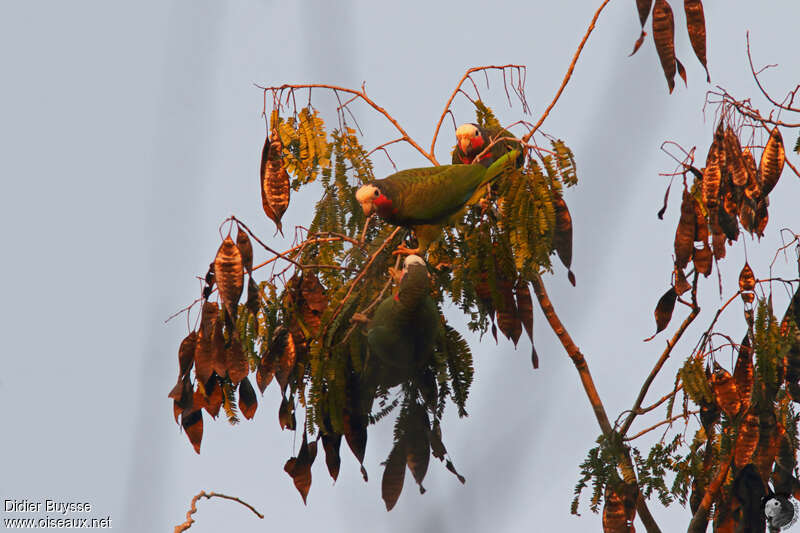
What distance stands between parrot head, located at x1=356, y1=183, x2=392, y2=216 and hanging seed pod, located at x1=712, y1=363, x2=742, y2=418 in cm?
141

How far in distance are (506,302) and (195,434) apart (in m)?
1.25

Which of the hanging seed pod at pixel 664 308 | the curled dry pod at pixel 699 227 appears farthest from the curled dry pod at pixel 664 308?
the curled dry pod at pixel 699 227

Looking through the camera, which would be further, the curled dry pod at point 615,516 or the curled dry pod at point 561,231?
the curled dry pod at point 615,516

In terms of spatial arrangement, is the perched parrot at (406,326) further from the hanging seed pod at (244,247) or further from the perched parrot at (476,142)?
the perched parrot at (476,142)

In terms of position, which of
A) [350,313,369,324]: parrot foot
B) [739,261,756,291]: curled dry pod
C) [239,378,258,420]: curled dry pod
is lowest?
[239,378,258,420]: curled dry pod

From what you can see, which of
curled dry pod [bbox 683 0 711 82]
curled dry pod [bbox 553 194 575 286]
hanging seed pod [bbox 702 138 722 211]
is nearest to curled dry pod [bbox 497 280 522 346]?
curled dry pod [bbox 553 194 575 286]

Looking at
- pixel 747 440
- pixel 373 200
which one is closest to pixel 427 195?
pixel 373 200

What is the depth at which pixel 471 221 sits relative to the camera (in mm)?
3395

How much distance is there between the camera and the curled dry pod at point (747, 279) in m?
3.34

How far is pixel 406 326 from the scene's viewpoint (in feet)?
8.91

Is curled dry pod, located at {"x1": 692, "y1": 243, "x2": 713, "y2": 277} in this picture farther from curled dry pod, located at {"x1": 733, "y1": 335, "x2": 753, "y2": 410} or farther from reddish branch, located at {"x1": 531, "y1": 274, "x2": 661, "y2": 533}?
reddish branch, located at {"x1": 531, "y1": 274, "x2": 661, "y2": 533}

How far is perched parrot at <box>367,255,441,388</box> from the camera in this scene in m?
2.70

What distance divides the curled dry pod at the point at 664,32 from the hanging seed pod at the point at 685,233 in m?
0.71

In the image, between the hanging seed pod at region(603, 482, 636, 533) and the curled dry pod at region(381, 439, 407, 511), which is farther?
the hanging seed pod at region(603, 482, 636, 533)
